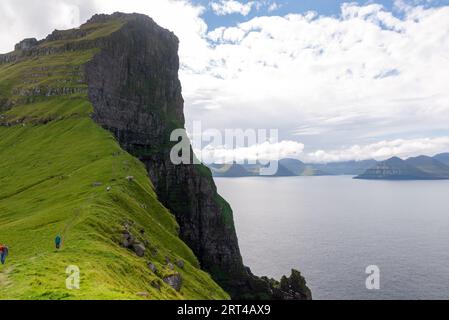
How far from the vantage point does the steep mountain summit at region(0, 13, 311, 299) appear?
145 ft

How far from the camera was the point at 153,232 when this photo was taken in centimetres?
7906

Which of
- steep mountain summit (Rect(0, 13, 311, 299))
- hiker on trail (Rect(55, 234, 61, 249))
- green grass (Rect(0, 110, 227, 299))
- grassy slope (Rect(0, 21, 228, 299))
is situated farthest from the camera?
hiker on trail (Rect(55, 234, 61, 249))

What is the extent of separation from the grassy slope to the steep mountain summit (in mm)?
247

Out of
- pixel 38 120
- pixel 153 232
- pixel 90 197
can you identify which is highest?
pixel 38 120

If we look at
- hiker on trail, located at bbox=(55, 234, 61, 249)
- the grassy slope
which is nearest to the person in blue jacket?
hiker on trail, located at bbox=(55, 234, 61, 249)

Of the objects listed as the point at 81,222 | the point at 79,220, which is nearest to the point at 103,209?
the point at 79,220

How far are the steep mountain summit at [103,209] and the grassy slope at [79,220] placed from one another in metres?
0.25

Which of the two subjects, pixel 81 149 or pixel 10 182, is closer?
pixel 10 182

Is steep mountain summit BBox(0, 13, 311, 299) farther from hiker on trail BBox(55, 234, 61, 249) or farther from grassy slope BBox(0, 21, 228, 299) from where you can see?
hiker on trail BBox(55, 234, 61, 249)

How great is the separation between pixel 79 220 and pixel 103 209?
7.23m

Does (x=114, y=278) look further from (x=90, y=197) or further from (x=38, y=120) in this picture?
(x=38, y=120)
